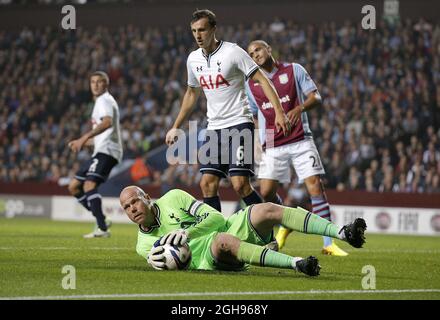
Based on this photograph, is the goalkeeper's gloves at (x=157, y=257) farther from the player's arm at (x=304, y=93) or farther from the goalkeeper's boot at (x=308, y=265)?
the player's arm at (x=304, y=93)

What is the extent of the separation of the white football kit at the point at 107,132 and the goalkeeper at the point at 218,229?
5.99 m

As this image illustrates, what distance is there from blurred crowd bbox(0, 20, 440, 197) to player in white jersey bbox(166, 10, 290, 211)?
9748 millimetres

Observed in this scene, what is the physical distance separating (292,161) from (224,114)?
1.58 m

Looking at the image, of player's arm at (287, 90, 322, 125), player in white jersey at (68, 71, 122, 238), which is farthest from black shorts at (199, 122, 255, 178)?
player in white jersey at (68, 71, 122, 238)

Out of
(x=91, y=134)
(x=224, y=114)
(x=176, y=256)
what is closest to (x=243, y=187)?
(x=224, y=114)

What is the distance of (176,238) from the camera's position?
7504mm

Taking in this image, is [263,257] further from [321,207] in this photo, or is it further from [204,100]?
[204,100]

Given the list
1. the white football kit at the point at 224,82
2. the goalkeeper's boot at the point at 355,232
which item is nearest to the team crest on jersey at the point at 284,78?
the white football kit at the point at 224,82

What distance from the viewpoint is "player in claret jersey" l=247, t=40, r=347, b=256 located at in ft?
36.2

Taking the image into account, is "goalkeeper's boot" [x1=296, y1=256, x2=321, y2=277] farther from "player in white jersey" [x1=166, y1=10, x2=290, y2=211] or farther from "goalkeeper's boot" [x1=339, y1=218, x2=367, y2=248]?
"player in white jersey" [x1=166, y1=10, x2=290, y2=211]

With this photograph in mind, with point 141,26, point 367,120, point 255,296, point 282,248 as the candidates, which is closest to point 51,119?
point 141,26

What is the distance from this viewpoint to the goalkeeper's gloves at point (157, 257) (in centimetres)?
777

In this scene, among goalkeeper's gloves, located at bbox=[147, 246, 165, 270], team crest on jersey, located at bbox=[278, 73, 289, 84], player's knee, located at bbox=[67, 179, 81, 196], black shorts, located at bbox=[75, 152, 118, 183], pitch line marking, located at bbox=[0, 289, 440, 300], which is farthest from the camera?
player's knee, located at bbox=[67, 179, 81, 196]

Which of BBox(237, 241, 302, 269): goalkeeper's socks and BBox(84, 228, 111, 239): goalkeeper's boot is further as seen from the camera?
BBox(84, 228, 111, 239): goalkeeper's boot
